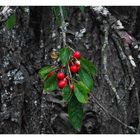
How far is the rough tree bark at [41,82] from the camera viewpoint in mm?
2203

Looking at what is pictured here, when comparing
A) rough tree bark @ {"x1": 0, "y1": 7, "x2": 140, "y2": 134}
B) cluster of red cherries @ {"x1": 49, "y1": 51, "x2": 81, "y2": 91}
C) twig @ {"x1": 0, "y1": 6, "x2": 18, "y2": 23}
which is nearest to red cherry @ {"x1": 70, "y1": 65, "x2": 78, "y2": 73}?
cluster of red cherries @ {"x1": 49, "y1": 51, "x2": 81, "y2": 91}

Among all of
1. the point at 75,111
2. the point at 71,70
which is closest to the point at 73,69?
the point at 71,70

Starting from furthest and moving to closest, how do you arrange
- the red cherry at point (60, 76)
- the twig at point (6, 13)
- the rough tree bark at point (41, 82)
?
the rough tree bark at point (41, 82), the twig at point (6, 13), the red cherry at point (60, 76)

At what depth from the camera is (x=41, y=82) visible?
90.3 inches

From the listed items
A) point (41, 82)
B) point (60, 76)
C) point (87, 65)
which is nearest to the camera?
point (60, 76)

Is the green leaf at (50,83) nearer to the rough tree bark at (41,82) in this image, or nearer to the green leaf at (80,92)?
the green leaf at (80,92)

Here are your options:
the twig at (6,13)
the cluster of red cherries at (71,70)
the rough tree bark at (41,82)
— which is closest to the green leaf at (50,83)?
the cluster of red cherries at (71,70)

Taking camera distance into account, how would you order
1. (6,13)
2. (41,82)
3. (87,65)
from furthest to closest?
(41,82), (6,13), (87,65)

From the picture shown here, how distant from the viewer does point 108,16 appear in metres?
1.83

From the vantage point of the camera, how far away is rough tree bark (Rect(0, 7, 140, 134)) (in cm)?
220

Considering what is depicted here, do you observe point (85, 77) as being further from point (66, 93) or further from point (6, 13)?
point (6, 13)

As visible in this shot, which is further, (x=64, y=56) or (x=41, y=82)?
(x=41, y=82)

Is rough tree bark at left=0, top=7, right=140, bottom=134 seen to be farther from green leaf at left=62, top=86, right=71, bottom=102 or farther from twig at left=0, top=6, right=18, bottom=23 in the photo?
green leaf at left=62, top=86, right=71, bottom=102

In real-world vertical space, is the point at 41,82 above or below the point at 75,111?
above
